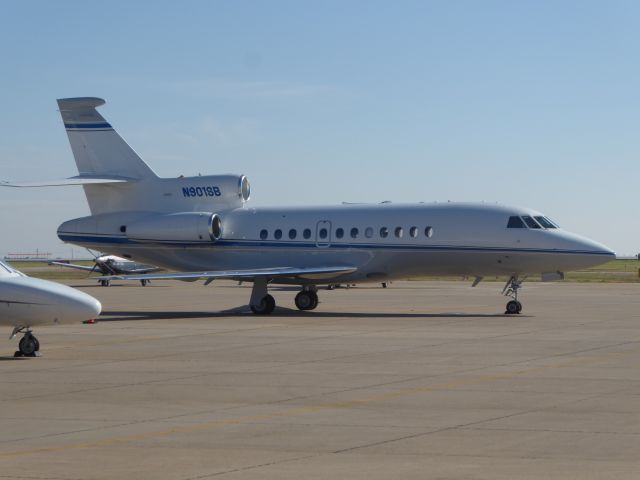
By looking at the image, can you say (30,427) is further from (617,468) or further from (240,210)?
(240,210)

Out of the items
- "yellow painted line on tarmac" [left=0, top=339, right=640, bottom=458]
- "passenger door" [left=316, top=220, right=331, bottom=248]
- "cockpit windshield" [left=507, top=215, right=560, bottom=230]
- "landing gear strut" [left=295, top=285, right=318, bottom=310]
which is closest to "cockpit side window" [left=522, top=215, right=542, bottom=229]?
"cockpit windshield" [left=507, top=215, right=560, bottom=230]

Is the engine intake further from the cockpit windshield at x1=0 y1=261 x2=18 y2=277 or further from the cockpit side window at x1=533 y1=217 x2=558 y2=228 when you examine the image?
the cockpit windshield at x1=0 y1=261 x2=18 y2=277

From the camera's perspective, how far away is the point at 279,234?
33594 mm

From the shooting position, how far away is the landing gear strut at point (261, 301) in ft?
105

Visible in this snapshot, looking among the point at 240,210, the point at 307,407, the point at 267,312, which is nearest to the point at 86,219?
the point at 240,210

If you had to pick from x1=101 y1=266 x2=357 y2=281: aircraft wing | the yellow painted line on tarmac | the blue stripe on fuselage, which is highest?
the blue stripe on fuselage

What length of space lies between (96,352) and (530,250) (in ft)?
48.2

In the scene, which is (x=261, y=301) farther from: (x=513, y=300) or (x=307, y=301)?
(x=513, y=300)

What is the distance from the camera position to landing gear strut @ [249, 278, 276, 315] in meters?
31.9

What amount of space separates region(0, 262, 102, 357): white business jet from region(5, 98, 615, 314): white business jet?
477 inches

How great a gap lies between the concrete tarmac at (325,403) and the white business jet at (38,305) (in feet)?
2.36

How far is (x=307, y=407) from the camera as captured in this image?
494 inches

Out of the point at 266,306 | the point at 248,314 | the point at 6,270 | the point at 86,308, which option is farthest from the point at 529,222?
the point at 6,270

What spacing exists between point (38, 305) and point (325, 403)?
21.7 feet
